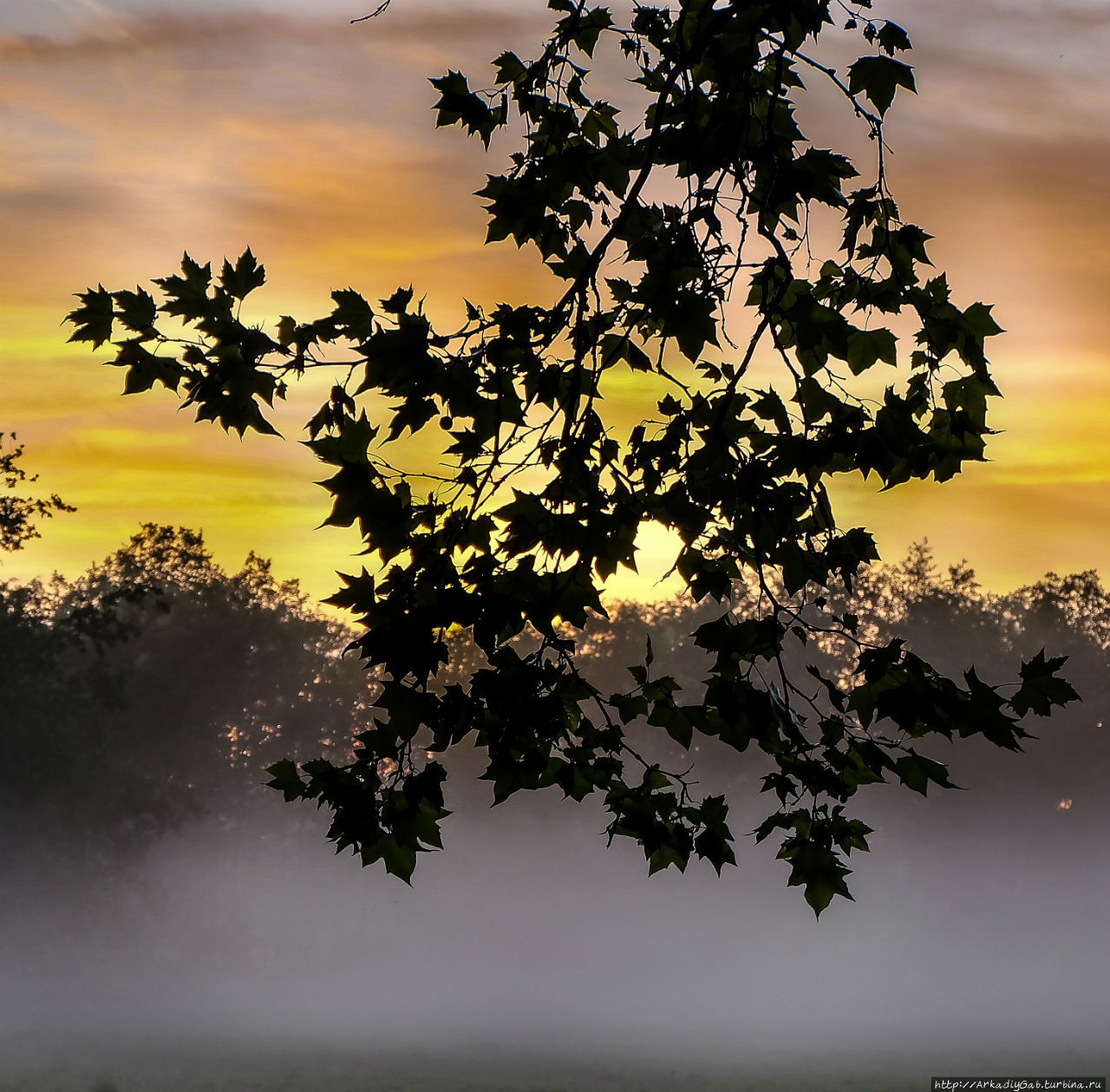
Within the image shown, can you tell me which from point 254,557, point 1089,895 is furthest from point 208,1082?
point 1089,895

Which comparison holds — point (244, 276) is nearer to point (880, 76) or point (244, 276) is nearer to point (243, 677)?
point (880, 76)

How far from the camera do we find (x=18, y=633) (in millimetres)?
31641

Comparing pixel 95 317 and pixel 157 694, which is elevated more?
pixel 157 694

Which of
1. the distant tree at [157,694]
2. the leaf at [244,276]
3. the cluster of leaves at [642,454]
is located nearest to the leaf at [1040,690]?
the cluster of leaves at [642,454]

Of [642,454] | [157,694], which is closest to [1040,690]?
[642,454]

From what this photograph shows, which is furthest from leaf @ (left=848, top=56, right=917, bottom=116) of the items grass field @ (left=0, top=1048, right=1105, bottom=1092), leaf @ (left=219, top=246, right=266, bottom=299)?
grass field @ (left=0, top=1048, right=1105, bottom=1092)

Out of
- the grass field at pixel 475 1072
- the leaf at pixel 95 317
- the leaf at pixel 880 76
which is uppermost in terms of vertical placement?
the leaf at pixel 880 76

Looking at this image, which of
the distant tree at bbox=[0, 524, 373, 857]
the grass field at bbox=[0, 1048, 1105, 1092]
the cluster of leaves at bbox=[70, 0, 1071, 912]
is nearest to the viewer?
the cluster of leaves at bbox=[70, 0, 1071, 912]

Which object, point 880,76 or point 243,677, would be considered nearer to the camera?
point 880,76

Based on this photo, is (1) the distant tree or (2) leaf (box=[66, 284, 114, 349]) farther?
(1) the distant tree

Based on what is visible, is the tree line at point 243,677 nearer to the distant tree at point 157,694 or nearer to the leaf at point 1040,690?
the distant tree at point 157,694

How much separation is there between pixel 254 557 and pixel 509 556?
39506 mm

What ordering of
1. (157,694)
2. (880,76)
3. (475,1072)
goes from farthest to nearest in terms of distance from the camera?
(157,694)
(475,1072)
(880,76)

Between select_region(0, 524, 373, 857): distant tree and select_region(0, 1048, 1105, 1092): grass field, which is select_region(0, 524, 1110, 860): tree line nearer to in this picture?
select_region(0, 524, 373, 857): distant tree
